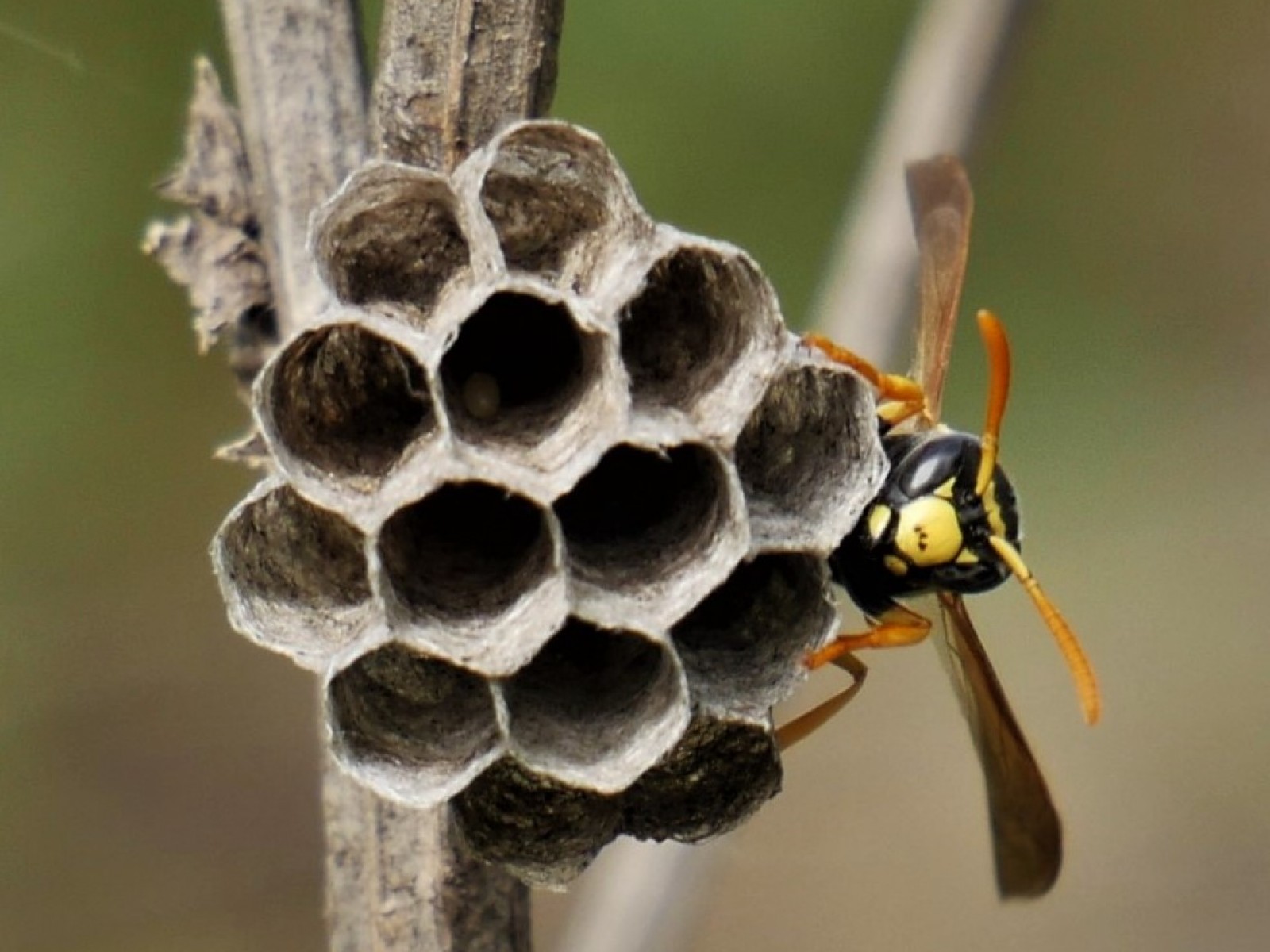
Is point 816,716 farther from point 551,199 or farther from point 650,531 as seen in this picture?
point 551,199

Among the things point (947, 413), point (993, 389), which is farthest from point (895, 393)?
point (947, 413)

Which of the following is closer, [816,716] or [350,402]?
[350,402]

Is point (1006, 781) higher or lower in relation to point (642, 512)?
lower

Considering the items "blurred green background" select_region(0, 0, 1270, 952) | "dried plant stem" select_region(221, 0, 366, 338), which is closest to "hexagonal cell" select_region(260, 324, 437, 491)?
"dried plant stem" select_region(221, 0, 366, 338)

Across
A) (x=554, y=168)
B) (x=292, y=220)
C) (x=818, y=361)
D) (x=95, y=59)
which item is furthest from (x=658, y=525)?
(x=95, y=59)

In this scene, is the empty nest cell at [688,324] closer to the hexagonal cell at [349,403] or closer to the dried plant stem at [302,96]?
the hexagonal cell at [349,403]

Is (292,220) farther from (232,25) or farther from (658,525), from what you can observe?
(658,525)

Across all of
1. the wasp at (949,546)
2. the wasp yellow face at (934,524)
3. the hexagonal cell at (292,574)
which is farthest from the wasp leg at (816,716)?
the hexagonal cell at (292,574)
